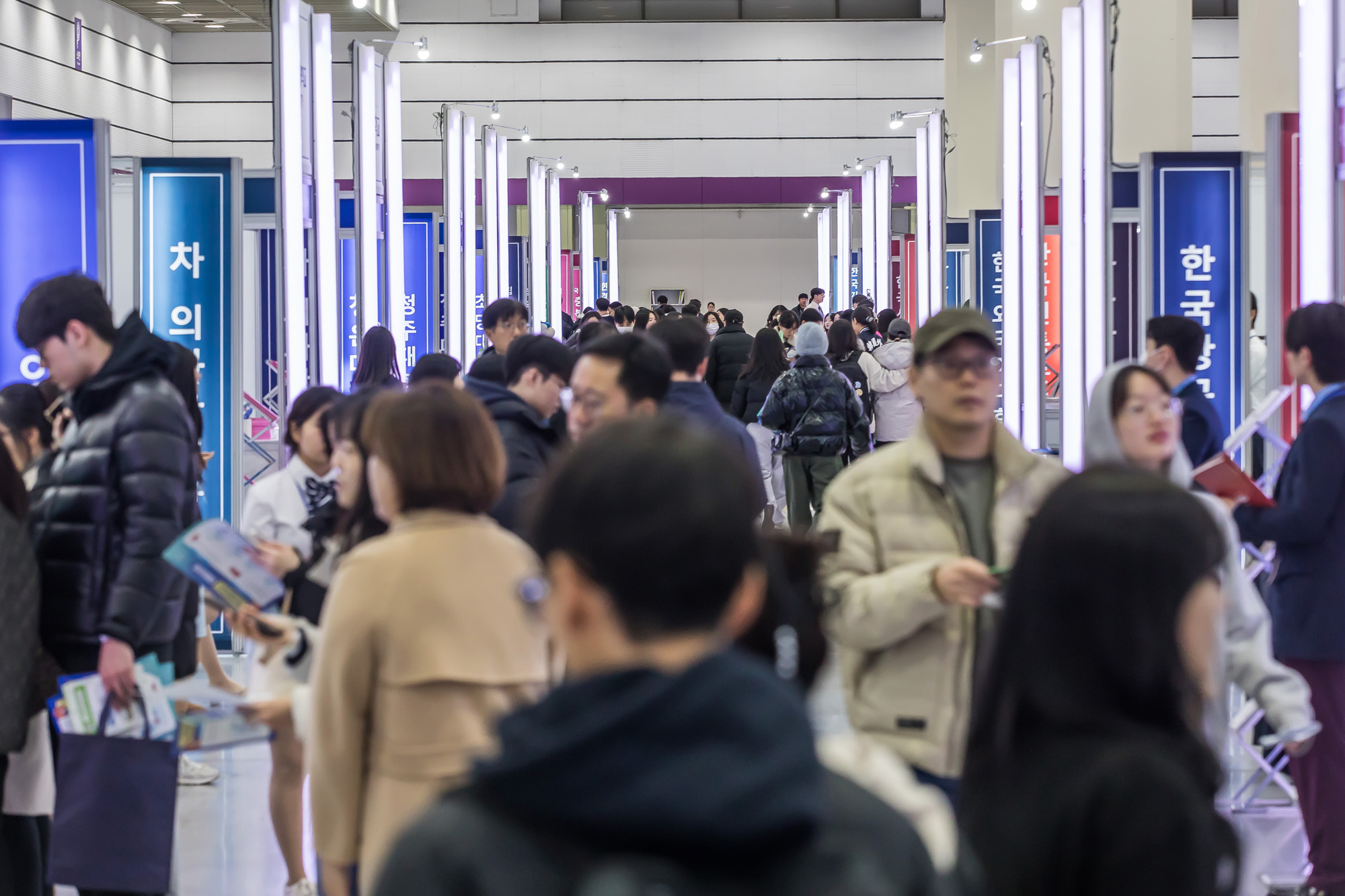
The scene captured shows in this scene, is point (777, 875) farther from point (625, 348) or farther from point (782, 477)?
point (782, 477)

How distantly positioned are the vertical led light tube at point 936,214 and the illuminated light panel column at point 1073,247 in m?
6.05

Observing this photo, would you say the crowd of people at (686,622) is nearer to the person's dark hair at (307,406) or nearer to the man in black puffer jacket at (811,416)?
the person's dark hair at (307,406)

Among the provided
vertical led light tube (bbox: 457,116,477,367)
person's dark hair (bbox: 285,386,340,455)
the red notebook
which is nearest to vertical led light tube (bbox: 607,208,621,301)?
vertical led light tube (bbox: 457,116,477,367)

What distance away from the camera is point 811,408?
859 centimetres

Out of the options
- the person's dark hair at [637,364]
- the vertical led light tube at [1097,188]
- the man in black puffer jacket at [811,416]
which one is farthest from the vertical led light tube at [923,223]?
the person's dark hair at [637,364]

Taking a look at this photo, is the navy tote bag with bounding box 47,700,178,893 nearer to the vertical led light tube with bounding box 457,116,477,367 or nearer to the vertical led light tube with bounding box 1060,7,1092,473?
the vertical led light tube with bounding box 1060,7,1092,473

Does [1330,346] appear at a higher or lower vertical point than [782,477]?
higher

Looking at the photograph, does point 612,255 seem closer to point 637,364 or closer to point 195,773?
point 195,773

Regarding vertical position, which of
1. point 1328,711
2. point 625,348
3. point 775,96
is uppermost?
point 775,96

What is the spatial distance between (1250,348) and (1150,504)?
5.35 meters

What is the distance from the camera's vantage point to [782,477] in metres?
9.34

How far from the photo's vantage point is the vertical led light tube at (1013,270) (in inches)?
314

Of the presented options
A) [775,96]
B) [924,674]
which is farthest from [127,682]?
[775,96]

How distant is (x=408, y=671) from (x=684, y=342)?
7.43 feet
